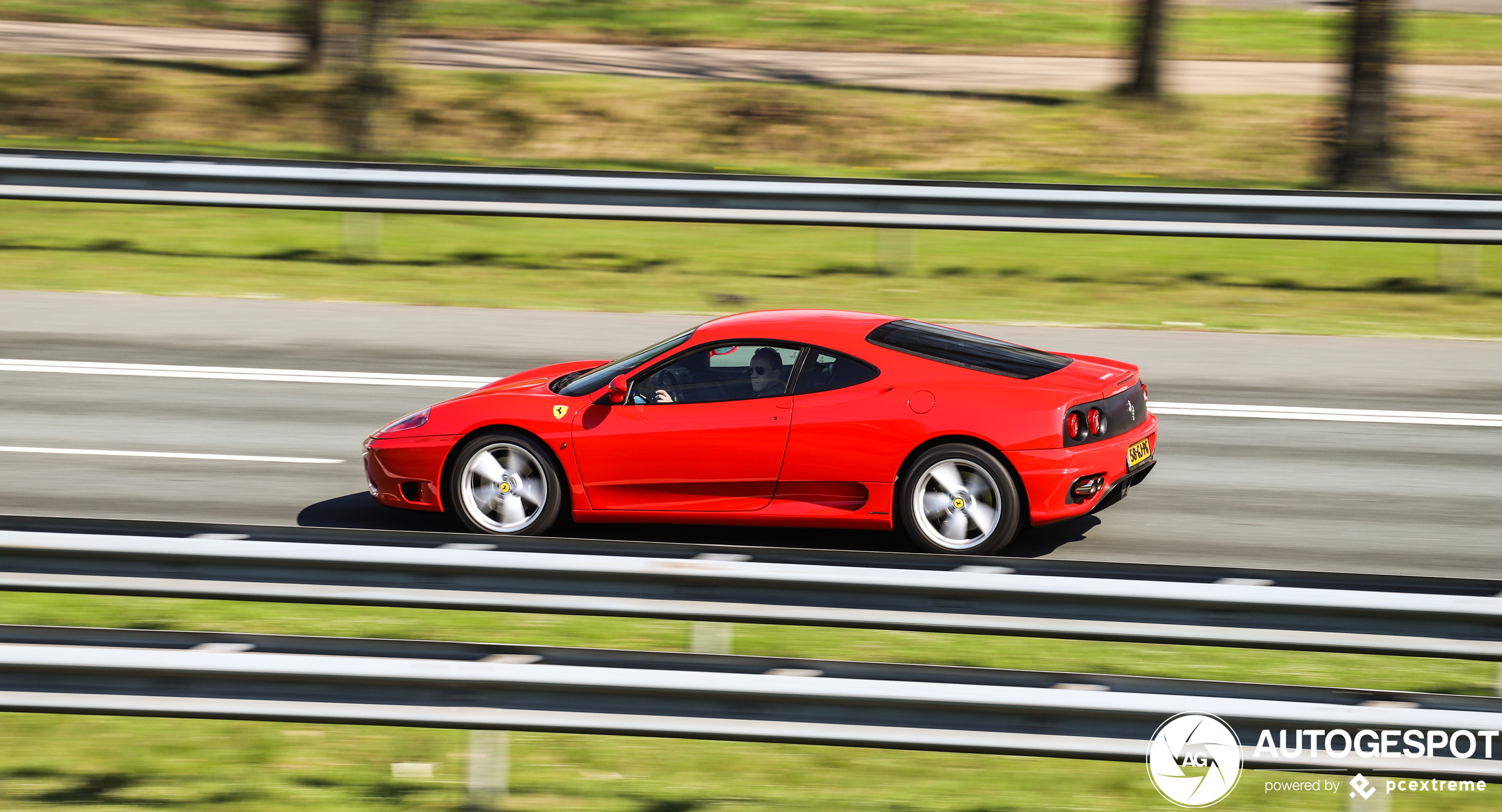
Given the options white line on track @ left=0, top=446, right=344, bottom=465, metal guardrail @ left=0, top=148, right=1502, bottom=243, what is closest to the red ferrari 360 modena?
white line on track @ left=0, top=446, right=344, bottom=465

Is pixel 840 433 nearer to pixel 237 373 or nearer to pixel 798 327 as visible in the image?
pixel 798 327

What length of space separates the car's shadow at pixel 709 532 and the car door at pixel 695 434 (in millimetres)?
320

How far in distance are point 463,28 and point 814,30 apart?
20.9 feet

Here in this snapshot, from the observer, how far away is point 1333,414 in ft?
33.8

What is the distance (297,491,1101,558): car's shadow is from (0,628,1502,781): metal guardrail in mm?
3048

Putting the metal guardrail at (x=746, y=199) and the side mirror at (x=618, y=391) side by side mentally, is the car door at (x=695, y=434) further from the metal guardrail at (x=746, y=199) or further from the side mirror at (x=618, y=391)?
the metal guardrail at (x=746, y=199)

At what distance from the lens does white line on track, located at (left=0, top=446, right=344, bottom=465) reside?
9461 mm

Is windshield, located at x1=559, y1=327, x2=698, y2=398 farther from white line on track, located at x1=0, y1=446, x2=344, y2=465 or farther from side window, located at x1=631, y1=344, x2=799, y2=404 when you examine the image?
white line on track, located at x1=0, y1=446, x2=344, y2=465

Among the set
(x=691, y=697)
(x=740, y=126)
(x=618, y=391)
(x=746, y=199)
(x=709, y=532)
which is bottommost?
(x=709, y=532)

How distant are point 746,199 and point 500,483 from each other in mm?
6472

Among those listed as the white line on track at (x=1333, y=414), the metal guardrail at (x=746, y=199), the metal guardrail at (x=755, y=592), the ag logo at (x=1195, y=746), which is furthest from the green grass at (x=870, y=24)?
the ag logo at (x=1195, y=746)

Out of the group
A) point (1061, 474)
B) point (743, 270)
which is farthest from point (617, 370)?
point (743, 270)

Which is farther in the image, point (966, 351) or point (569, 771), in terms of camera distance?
point (966, 351)

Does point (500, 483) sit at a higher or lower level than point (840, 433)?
lower
